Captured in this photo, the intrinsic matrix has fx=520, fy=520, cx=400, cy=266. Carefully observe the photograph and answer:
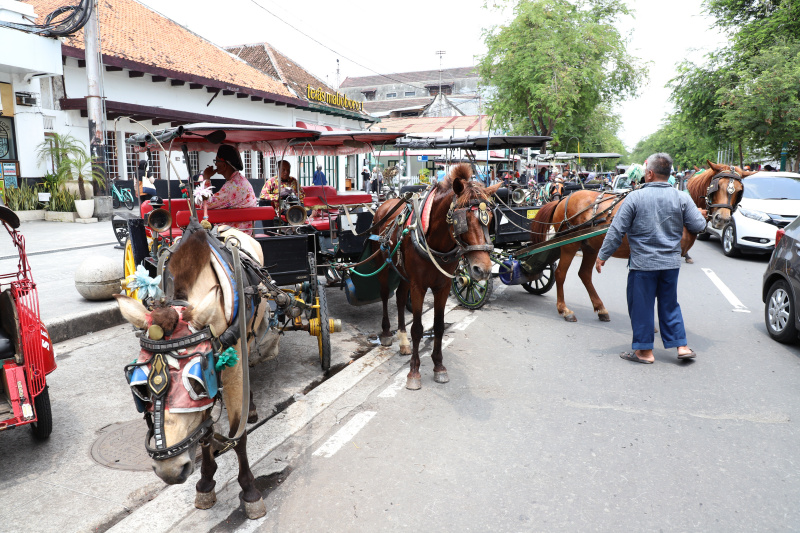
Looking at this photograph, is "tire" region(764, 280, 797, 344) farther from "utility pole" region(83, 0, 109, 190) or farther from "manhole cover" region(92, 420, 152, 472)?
"utility pole" region(83, 0, 109, 190)

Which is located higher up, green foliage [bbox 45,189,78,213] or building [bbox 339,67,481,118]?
building [bbox 339,67,481,118]

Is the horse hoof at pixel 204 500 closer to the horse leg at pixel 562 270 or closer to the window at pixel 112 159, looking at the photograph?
the horse leg at pixel 562 270

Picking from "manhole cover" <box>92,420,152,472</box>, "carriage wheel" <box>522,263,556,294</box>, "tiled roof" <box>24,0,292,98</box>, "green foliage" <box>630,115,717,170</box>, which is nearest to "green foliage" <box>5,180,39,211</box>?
"tiled roof" <box>24,0,292,98</box>

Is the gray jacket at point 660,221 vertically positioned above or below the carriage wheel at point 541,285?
above

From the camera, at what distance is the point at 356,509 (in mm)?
3176

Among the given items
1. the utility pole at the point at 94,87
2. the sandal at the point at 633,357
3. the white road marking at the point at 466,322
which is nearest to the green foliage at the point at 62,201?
the utility pole at the point at 94,87

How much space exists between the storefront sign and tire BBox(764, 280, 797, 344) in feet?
76.7

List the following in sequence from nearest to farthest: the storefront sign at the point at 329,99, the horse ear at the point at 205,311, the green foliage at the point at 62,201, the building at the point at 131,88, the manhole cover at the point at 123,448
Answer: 1. the horse ear at the point at 205,311
2. the manhole cover at the point at 123,448
3. the building at the point at 131,88
4. the green foliage at the point at 62,201
5. the storefront sign at the point at 329,99

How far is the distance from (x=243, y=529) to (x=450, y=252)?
277 cm

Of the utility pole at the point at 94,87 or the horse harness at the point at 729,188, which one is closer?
the horse harness at the point at 729,188

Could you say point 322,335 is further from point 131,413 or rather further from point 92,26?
point 92,26

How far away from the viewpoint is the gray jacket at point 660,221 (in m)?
5.33

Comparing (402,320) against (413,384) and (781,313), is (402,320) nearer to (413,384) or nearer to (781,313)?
(413,384)

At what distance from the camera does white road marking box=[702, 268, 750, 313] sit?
7.71m
